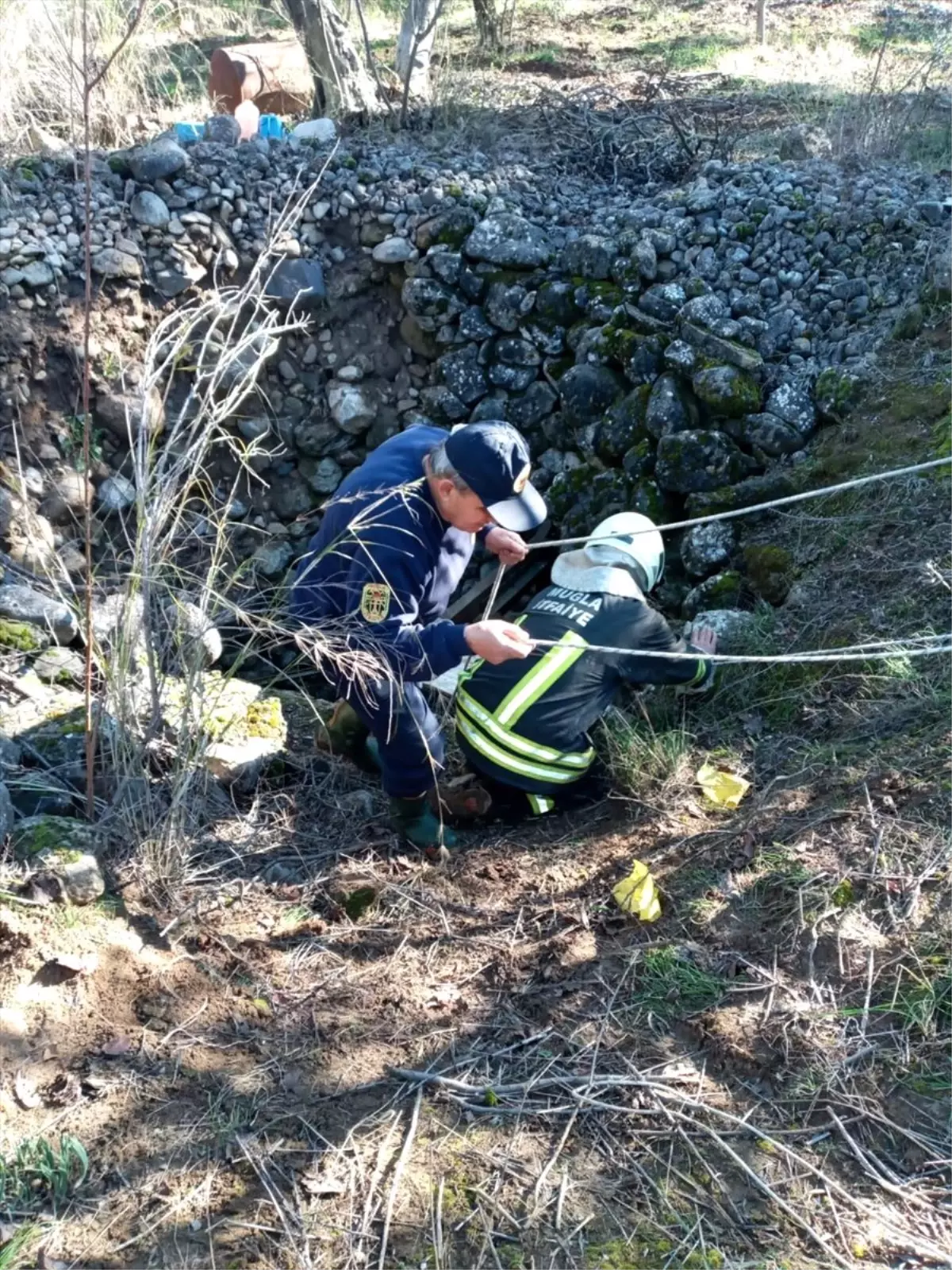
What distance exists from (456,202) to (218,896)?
4273 mm

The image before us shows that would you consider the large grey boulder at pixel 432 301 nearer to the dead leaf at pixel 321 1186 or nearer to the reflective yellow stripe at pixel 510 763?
the reflective yellow stripe at pixel 510 763

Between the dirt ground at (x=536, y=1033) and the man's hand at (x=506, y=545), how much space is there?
0.78 meters

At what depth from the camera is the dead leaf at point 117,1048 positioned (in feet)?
8.53

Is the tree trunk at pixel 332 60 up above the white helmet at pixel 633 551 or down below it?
above

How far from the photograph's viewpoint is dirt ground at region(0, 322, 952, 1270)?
87.9 inches

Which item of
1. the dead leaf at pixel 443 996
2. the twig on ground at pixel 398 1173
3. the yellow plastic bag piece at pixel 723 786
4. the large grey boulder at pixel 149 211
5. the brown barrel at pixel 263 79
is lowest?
the yellow plastic bag piece at pixel 723 786

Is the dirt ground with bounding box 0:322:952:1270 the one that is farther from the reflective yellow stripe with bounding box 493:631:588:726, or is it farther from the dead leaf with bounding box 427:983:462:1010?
the reflective yellow stripe with bounding box 493:631:588:726

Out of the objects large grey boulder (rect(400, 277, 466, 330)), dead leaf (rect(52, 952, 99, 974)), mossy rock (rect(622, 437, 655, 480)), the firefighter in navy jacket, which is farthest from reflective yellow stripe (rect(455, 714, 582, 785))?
large grey boulder (rect(400, 277, 466, 330))

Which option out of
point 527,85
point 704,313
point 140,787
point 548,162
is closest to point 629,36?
point 527,85

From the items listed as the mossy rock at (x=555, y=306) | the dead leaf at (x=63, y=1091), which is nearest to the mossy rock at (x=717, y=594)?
the mossy rock at (x=555, y=306)

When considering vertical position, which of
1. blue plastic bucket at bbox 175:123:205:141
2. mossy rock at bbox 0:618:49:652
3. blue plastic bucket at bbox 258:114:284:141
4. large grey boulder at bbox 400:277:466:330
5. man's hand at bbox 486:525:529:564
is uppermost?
blue plastic bucket at bbox 175:123:205:141

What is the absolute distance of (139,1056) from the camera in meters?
2.60

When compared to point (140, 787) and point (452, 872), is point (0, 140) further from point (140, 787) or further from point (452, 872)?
point (452, 872)

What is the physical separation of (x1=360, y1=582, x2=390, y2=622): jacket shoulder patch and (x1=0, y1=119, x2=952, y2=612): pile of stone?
6.31ft
